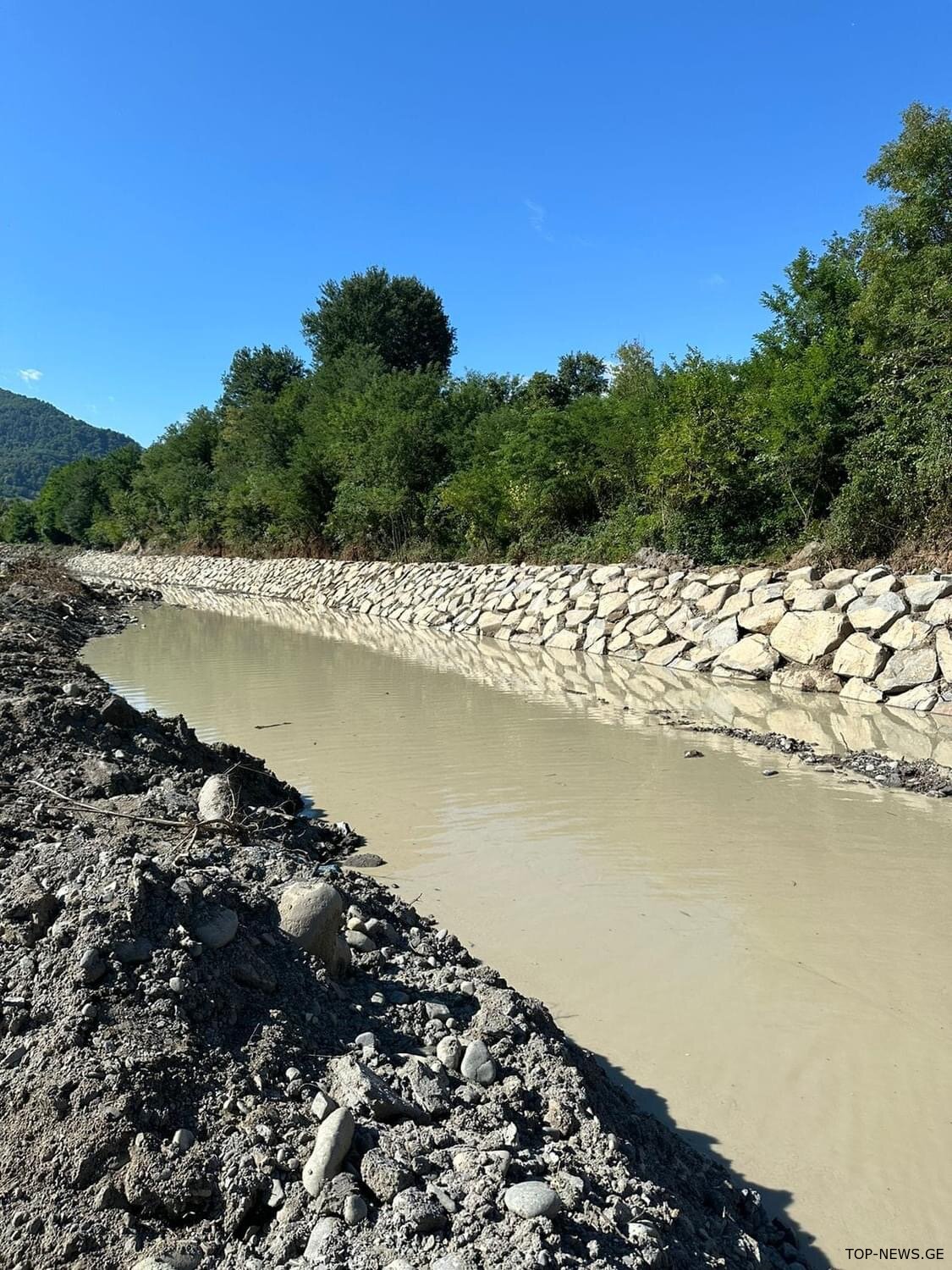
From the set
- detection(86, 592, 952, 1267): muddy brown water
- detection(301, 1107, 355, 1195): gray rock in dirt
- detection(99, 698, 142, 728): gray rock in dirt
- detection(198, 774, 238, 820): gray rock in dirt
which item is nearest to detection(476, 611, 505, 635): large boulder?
detection(86, 592, 952, 1267): muddy brown water

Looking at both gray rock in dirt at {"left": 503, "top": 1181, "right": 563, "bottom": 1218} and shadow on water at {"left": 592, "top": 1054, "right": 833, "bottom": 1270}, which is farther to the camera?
shadow on water at {"left": 592, "top": 1054, "right": 833, "bottom": 1270}

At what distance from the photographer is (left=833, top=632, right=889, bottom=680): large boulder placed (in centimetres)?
1044

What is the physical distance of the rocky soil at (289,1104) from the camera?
1972 millimetres

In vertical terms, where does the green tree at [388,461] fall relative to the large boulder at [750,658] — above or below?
above

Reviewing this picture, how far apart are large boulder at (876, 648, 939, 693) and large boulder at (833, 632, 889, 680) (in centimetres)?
12

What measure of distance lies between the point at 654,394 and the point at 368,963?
16874 mm

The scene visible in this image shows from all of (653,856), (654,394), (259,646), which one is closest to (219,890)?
(653,856)

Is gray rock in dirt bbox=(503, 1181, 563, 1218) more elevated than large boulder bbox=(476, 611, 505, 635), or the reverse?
large boulder bbox=(476, 611, 505, 635)

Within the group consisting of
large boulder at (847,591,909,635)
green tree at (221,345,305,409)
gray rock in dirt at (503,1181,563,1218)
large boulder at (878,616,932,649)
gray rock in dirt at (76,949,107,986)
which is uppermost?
green tree at (221,345,305,409)

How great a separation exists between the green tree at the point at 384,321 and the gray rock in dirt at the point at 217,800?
43.1m

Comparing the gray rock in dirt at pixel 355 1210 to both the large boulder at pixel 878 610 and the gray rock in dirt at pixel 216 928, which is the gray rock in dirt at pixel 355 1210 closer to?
the gray rock in dirt at pixel 216 928

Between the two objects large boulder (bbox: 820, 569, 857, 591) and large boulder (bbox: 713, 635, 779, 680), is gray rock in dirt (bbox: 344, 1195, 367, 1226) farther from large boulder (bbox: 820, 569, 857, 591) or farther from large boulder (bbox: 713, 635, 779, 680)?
large boulder (bbox: 820, 569, 857, 591)

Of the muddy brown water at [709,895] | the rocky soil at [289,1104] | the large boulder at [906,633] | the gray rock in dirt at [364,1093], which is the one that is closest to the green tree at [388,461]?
the muddy brown water at [709,895]

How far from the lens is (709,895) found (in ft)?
15.9
